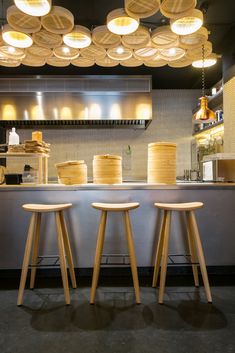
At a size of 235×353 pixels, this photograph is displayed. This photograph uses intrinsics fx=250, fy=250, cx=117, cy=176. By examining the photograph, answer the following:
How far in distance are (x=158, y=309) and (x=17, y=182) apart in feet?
5.48

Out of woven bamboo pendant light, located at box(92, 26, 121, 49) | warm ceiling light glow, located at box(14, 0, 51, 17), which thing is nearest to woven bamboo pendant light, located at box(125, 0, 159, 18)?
woven bamboo pendant light, located at box(92, 26, 121, 49)

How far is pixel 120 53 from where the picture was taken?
9.02 feet

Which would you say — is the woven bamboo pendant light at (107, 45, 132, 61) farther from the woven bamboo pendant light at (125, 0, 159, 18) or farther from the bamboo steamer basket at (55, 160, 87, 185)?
the bamboo steamer basket at (55, 160, 87, 185)

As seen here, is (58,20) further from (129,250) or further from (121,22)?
(129,250)

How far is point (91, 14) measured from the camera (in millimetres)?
2873

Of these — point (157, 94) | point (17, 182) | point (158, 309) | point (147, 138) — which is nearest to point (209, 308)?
point (158, 309)

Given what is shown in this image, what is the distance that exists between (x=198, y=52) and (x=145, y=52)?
574 mm

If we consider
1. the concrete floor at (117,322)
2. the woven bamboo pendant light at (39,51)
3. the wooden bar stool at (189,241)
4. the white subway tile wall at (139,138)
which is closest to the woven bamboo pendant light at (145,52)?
the woven bamboo pendant light at (39,51)

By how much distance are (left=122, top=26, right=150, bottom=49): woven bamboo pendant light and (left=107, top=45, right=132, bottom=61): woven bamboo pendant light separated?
15 cm

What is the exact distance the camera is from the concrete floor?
57.1 inches

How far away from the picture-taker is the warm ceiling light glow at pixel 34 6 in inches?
76.4

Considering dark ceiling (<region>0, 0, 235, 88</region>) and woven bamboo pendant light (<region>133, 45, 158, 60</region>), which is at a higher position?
dark ceiling (<region>0, 0, 235, 88</region>)

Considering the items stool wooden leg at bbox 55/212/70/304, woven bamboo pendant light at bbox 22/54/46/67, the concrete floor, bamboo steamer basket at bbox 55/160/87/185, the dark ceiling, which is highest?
the dark ceiling

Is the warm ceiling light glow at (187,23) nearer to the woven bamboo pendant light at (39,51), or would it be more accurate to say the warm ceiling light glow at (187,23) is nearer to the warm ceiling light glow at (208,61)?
the warm ceiling light glow at (208,61)
